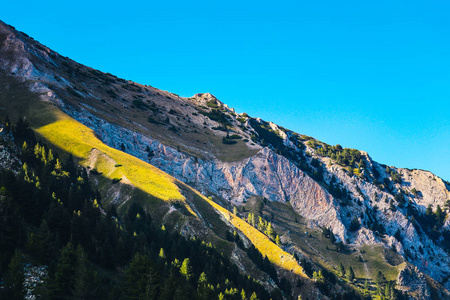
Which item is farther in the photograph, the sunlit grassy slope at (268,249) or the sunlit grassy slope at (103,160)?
the sunlit grassy slope at (268,249)

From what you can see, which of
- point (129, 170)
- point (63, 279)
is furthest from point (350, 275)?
point (63, 279)

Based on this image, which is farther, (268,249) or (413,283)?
(413,283)

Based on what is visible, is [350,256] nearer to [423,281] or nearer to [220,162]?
[423,281]

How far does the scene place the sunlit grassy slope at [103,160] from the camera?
355ft

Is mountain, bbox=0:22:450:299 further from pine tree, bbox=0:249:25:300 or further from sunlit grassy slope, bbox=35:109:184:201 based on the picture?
pine tree, bbox=0:249:25:300

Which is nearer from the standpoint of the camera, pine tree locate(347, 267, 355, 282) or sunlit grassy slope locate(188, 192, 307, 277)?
sunlit grassy slope locate(188, 192, 307, 277)

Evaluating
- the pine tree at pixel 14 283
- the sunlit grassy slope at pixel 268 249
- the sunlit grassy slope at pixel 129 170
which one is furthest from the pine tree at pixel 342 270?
the pine tree at pixel 14 283

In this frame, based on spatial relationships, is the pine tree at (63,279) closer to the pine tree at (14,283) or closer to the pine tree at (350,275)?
the pine tree at (14,283)

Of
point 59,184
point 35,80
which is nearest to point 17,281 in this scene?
point 59,184

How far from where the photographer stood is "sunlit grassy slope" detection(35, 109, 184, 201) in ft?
355

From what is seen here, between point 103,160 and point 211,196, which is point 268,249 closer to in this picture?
point 211,196

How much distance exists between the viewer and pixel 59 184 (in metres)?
73.8

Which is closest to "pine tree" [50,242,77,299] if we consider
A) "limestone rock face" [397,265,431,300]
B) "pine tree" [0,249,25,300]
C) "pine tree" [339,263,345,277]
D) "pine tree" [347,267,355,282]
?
"pine tree" [0,249,25,300]

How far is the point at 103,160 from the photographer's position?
112 m
